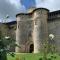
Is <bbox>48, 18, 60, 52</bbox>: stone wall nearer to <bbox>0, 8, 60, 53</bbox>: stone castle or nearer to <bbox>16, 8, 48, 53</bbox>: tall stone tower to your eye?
<bbox>0, 8, 60, 53</bbox>: stone castle

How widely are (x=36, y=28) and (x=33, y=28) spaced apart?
4.66 ft

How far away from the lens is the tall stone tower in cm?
2969

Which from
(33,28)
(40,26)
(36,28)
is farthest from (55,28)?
(33,28)

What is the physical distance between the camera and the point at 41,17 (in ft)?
98.6

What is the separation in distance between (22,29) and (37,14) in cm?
385

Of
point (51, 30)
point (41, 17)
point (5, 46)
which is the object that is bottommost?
point (5, 46)

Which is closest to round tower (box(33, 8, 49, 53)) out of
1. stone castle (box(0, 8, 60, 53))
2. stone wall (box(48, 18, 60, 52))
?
stone castle (box(0, 8, 60, 53))

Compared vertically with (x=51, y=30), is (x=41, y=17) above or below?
above

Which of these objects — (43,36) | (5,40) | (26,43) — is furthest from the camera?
(26,43)

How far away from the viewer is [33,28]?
104 feet

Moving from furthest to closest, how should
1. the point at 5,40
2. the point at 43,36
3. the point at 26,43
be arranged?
the point at 26,43
the point at 43,36
the point at 5,40

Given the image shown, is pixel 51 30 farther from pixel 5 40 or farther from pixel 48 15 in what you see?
pixel 5 40

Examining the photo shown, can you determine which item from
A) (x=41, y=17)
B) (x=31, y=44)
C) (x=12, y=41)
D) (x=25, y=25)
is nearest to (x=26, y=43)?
(x=31, y=44)

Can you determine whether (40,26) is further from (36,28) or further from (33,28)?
(33,28)
